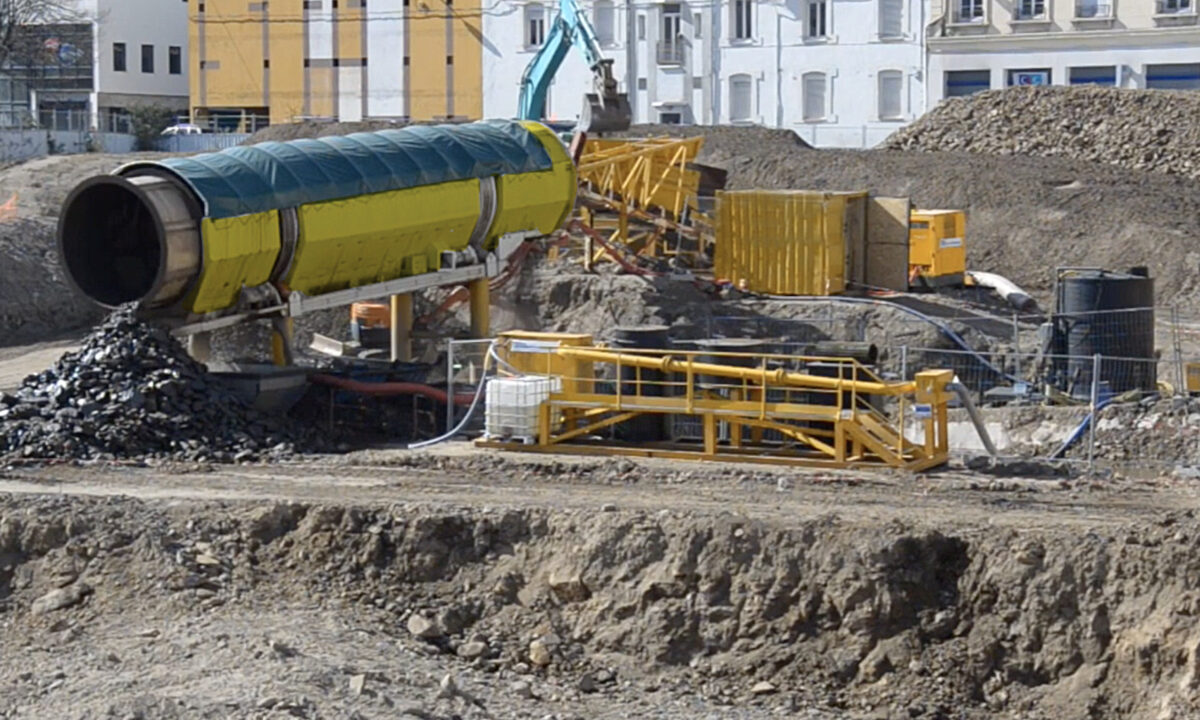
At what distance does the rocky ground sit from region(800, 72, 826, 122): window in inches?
1533

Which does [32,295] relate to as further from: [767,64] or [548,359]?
[767,64]

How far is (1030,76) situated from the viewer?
55.3 metres

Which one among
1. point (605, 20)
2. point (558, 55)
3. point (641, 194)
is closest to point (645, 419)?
point (641, 194)

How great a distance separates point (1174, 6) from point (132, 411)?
38359 millimetres

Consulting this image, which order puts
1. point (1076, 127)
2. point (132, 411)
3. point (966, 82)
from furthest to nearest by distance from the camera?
point (966, 82) < point (1076, 127) < point (132, 411)

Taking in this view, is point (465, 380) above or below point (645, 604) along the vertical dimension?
above

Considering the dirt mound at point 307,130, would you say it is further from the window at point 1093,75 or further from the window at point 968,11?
the window at point 1093,75

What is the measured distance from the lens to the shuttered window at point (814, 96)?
188 ft

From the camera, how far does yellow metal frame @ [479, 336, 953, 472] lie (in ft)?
69.1

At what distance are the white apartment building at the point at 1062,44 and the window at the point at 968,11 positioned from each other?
0.03 metres

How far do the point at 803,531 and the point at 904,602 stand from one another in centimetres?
109

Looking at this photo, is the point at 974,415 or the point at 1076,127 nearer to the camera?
the point at 974,415

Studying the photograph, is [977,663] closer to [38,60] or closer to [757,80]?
[757,80]

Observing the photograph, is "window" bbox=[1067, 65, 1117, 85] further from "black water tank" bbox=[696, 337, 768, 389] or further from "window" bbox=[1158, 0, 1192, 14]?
"black water tank" bbox=[696, 337, 768, 389]
